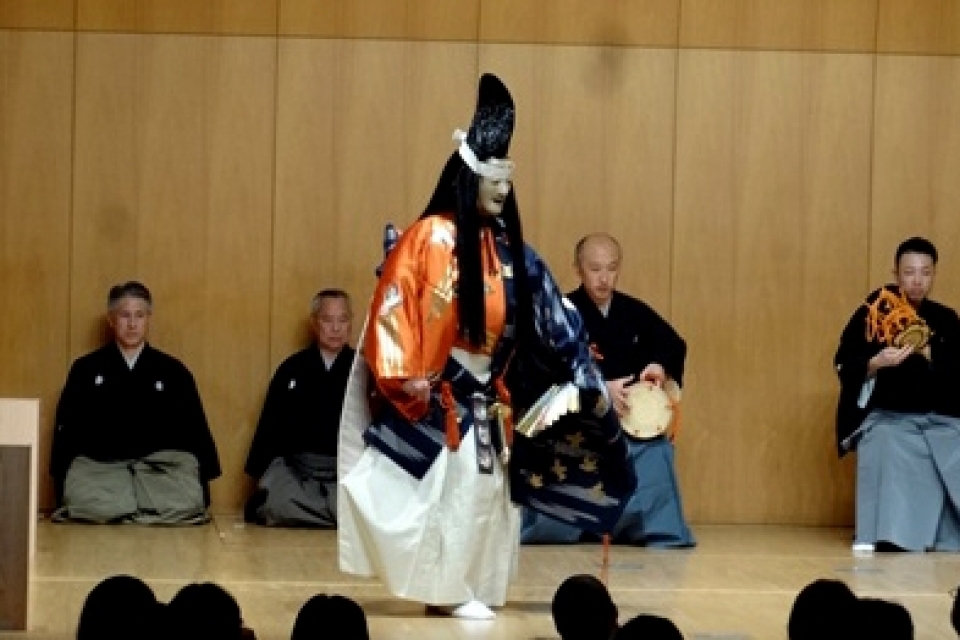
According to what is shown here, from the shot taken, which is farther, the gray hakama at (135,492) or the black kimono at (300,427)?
the black kimono at (300,427)

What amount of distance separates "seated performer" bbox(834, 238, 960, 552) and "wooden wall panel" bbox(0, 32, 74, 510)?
364cm

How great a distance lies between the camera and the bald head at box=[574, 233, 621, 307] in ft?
32.7

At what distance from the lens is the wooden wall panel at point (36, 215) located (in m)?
10.5

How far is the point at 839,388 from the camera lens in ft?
35.8

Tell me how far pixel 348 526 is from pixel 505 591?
0.57 meters

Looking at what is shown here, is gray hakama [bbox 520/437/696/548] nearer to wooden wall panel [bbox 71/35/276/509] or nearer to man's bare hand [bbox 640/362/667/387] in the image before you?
man's bare hand [bbox 640/362/667/387]

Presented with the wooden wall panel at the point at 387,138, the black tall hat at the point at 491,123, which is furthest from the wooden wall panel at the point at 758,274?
the black tall hat at the point at 491,123

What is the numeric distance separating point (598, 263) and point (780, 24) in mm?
1710

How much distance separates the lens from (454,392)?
297 inches

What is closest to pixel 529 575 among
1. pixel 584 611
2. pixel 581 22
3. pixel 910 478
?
pixel 910 478

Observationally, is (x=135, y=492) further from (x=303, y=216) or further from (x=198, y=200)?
(x=303, y=216)

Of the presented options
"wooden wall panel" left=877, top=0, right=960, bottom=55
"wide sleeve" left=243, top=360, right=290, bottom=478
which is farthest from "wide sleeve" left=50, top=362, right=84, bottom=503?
"wooden wall panel" left=877, top=0, right=960, bottom=55

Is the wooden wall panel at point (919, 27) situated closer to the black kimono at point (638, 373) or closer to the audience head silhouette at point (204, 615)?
the black kimono at point (638, 373)

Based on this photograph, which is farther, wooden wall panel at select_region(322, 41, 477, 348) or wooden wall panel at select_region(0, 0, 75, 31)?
wooden wall panel at select_region(322, 41, 477, 348)
